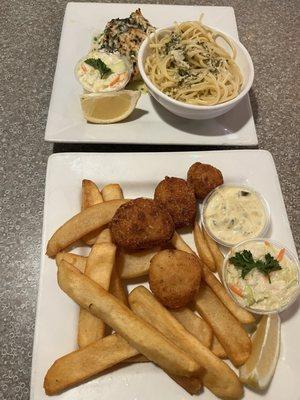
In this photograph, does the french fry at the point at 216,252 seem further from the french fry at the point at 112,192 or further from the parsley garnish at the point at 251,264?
the french fry at the point at 112,192

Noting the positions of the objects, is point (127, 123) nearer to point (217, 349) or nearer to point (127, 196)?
point (127, 196)

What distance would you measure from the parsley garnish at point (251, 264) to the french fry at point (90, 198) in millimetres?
587

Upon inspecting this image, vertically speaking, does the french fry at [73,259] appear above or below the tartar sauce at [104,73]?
below

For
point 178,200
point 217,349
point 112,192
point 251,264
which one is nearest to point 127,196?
point 112,192

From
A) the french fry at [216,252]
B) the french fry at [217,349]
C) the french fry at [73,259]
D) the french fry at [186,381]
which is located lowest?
the french fry at [186,381]

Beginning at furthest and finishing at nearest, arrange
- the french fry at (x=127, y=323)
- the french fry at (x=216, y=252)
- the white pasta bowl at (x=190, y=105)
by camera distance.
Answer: the white pasta bowl at (x=190, y=105)
the french fry at (x=216, y=252)
the french fry at (x=127, y=323)

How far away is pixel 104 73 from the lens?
2172 mm

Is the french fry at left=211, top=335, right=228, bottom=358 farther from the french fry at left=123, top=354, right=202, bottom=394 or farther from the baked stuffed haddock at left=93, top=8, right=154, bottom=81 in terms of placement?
the baked stuffed haddock at left=93, top=8, right=154, bottom=81

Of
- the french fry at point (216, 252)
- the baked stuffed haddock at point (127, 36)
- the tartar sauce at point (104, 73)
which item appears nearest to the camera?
the french fry at point (216, 252)

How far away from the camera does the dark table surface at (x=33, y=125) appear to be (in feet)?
5.82

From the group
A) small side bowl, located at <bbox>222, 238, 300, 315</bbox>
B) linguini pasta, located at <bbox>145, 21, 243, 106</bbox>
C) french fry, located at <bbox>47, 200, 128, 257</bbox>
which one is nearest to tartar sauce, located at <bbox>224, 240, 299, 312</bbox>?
small side bowl, located at <bbox>222, 238, 300, 315</bbox>

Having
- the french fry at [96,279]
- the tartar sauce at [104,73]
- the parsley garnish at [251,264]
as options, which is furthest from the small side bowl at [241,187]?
the tartar sauce at [104,73]

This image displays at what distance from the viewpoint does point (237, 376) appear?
1496 mm

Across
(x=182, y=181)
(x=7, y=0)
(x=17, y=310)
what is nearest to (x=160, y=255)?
(x=182, y=181)
